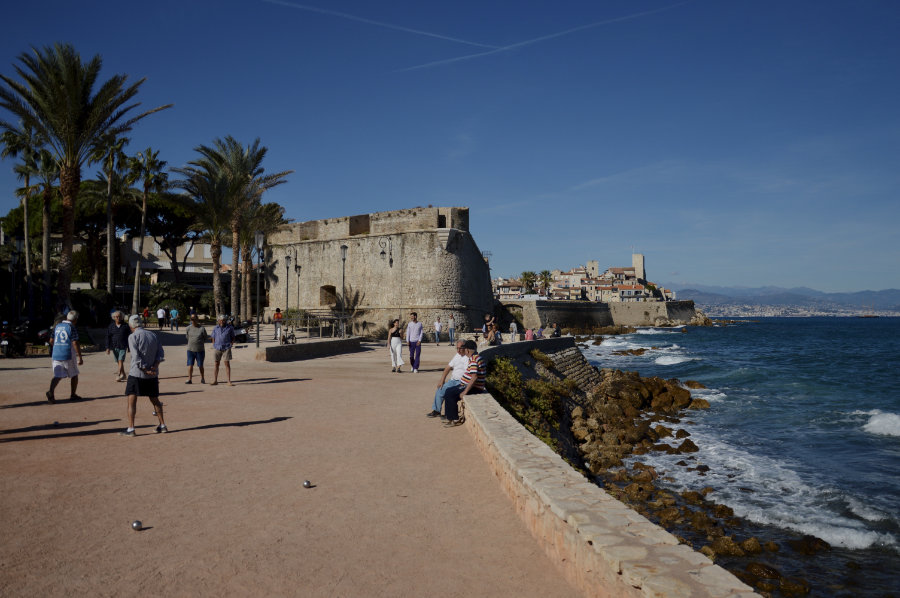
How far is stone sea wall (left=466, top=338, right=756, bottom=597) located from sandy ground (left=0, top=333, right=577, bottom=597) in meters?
0.20

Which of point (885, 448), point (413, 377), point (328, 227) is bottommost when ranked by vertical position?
point (885, 448)

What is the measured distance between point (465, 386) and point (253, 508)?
412cm

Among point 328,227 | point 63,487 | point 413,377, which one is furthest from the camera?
point 328,227

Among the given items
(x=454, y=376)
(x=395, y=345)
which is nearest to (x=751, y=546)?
(x=454, y=376)

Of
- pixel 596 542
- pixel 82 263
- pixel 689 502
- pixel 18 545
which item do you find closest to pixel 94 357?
pixel 18 545

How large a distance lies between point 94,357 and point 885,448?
821 inches

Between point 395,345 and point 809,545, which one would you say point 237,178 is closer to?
point 395,345

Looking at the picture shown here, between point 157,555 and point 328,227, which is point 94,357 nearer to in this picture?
point 157,555

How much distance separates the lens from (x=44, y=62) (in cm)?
1712

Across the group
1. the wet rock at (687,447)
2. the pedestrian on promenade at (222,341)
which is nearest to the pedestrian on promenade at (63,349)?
the pedestrian on promenade at (222,341)

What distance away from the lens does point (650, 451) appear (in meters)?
12.9

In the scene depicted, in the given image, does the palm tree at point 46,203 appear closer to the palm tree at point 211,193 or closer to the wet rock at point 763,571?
the palm tree at point 211,193

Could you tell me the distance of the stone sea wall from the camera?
2828 millimetres

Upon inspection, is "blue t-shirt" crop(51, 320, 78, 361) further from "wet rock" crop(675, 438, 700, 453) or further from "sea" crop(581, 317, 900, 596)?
"wet rock" crop(675, 438, 700, 453)
